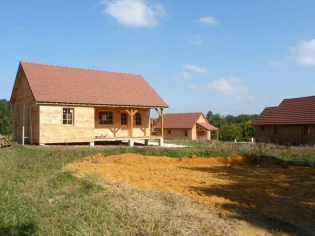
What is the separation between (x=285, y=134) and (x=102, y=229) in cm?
3005

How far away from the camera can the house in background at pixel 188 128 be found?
154 feet

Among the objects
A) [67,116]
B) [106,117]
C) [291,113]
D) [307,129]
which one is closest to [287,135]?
[307,129]

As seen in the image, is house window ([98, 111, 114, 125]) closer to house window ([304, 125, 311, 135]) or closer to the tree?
house window ([304, 125, 311, 135])

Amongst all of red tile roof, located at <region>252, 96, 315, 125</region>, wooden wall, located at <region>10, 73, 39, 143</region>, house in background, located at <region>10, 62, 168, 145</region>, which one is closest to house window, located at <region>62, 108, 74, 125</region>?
house in background, located at <region>10, 62, 168, 145</region>

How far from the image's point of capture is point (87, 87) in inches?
906

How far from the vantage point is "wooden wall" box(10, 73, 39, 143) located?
20.4 metres

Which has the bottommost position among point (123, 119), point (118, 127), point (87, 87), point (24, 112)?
point (118, 127)

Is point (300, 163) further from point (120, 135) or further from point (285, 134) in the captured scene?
point (285, 134)

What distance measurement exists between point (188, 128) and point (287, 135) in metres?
17.0

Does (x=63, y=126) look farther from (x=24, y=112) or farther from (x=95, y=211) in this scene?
(x=95, y=211)

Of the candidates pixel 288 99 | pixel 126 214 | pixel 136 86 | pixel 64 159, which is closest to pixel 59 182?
pixel 126 214

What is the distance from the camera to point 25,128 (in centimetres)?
2178

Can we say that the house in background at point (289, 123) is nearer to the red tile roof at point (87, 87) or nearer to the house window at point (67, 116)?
the red tile roof at point (87, 87)

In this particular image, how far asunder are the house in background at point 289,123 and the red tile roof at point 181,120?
1224cm
